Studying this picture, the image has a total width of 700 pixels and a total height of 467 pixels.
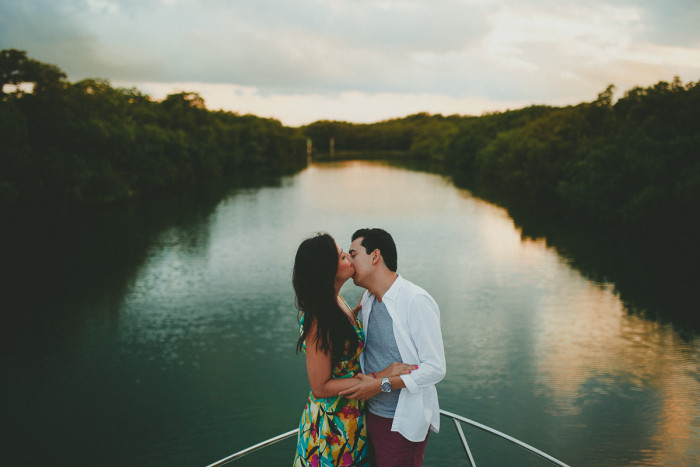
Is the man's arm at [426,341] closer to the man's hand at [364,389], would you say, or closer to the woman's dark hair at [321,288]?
the man's hand at [364,389]

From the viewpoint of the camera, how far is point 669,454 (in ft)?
26.7

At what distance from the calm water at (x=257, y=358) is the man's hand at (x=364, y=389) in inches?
265

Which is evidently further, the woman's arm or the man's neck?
the man's neck

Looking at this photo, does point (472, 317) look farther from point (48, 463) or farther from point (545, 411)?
point (48, 463)

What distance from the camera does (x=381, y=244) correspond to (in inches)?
96.9

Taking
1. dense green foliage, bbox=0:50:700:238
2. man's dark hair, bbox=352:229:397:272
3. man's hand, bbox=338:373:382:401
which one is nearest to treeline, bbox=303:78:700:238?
dense green foliage, bbox=0:50:700:238

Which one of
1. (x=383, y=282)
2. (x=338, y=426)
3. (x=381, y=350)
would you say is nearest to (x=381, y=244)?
(x=383, y=282)

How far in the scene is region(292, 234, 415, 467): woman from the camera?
223cm

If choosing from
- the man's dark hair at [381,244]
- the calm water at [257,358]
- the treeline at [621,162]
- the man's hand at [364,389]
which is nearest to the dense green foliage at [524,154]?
the treeline at [621,162]

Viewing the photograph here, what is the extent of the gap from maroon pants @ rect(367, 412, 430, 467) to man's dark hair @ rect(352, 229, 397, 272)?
75 centimetres

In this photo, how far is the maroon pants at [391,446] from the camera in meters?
2.44

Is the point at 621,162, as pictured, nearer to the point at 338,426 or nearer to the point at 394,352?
the point at 394,352

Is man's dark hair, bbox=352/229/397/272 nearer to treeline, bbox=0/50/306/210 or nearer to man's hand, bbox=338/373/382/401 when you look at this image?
man's hand, bbox=338/373/382/401

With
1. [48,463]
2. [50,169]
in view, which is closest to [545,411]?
[48,463]
